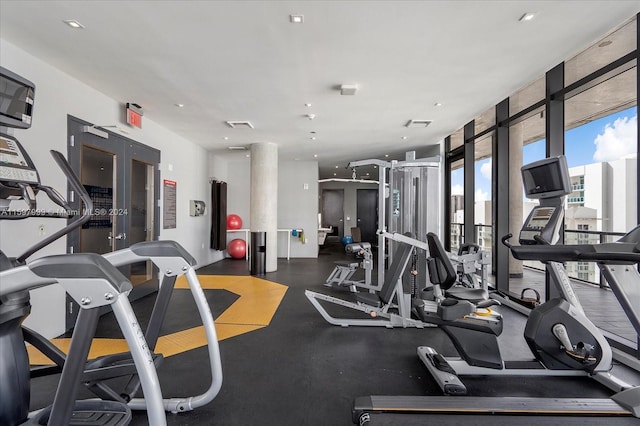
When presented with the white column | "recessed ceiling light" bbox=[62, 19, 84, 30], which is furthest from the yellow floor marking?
"recessed ceiling light" bbox=[62, 19, 84, 30]

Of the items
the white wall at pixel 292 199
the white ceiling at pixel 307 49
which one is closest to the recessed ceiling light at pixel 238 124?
the white ceiling at pixel 307 49

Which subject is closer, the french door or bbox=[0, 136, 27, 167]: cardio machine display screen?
bbox=[0, 136, 27, 167]: cardio machine display screen

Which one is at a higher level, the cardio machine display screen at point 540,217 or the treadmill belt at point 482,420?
the cardio machine display screen at point 540,217

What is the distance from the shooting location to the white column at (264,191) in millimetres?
7105

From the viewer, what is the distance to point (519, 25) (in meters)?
2.70

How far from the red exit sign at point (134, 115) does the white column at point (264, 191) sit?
2.65 meters

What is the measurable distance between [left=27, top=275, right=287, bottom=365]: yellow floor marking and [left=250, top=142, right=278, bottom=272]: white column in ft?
3.83

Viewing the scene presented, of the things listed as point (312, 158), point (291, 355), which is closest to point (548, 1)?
point (291, 355)

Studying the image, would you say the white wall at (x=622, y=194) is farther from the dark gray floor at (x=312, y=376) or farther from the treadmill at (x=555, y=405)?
the treadmill at (x=555, y=405)

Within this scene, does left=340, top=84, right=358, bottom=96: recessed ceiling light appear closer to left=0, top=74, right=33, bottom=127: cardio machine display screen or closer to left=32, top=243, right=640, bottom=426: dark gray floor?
left=32, top=243, right=640, bottom=426: dark gray floor

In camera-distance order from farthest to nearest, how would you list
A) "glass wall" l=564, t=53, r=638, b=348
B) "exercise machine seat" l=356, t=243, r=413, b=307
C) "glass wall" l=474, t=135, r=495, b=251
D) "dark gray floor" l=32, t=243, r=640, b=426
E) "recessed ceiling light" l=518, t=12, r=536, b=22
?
"glass wall" l=474, t=135, r=495, b=251
"glass wall" l=564, t=53, r=638, b=348
"exercise machine seat" l=356, t=243, r=413, b=307
"recessed ceiling light" l=518, t=12, r=536, b=22
"dark gray floor" l=32, t=243, r=640, b=426

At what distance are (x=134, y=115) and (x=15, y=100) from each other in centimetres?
349

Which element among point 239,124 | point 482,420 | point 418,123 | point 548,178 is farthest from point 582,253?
point 239,124

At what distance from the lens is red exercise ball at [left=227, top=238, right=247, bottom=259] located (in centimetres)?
886
